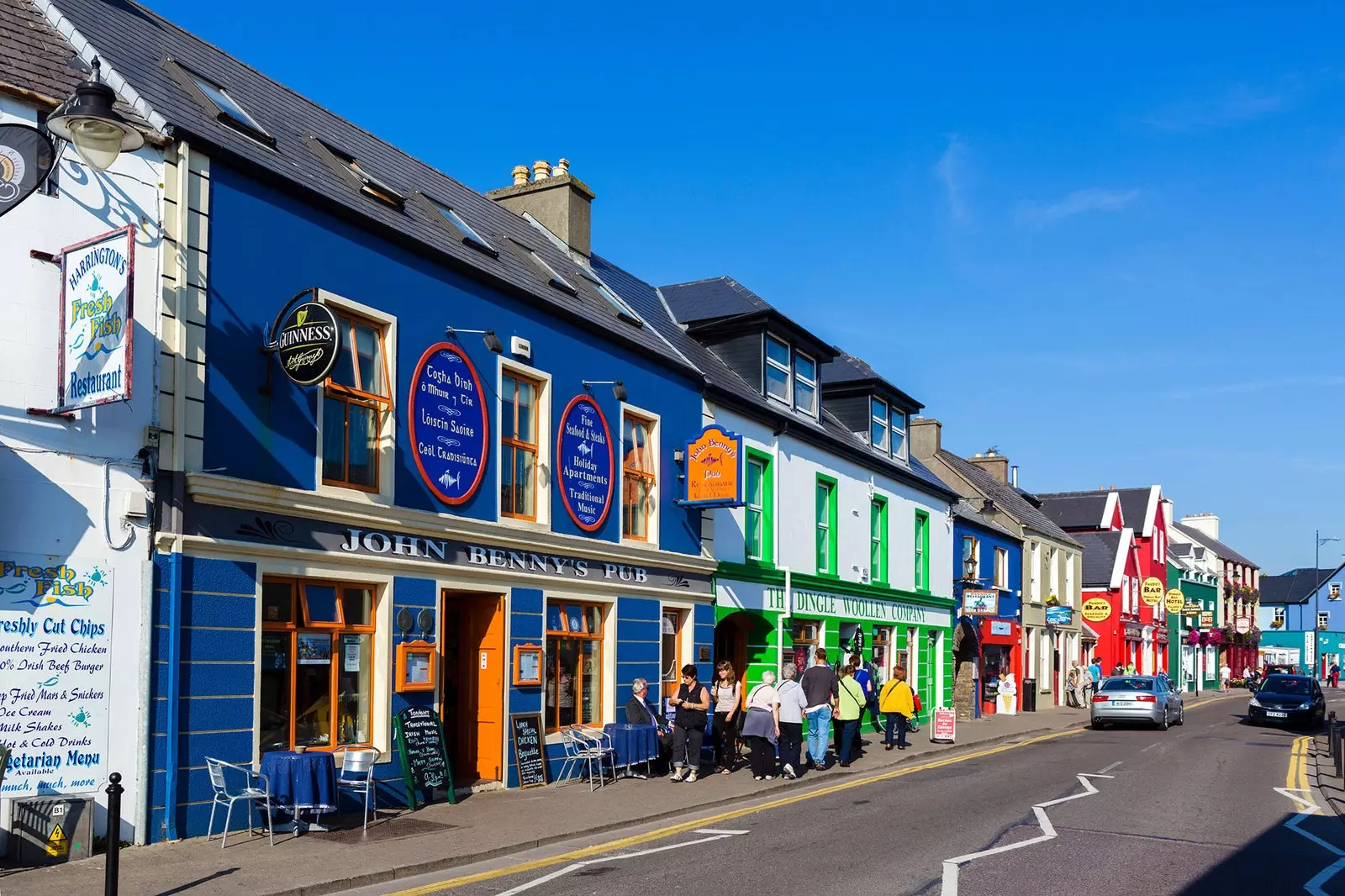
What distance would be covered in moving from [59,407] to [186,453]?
119 centimetres

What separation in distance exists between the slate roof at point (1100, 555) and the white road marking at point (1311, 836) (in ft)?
124

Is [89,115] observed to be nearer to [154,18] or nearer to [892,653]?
[154,18]

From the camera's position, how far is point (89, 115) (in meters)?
8.32

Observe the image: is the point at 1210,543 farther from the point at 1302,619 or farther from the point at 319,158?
the point at 319,158

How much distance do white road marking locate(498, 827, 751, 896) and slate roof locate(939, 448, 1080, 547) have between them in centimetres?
2950

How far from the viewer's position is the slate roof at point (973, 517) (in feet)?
116

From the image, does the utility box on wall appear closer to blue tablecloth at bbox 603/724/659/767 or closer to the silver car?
blue tablecloth at bbox 603/724/659/767

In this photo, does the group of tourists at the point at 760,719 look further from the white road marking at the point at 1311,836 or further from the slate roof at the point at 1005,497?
the slate roof at the point at 1005,497

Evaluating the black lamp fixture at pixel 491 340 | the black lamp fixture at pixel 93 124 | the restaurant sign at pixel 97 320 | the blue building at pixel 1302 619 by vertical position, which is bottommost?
the blue building at pixel 1302 619

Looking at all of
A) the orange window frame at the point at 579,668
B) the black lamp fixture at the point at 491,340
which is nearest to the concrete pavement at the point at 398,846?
the orange window frame at the point at 579,668

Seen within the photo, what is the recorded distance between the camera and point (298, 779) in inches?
446

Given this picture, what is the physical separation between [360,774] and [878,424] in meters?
19.9

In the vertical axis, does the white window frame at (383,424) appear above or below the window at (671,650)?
above

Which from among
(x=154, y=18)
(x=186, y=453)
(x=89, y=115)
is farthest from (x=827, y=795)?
(x=154, y=18)
